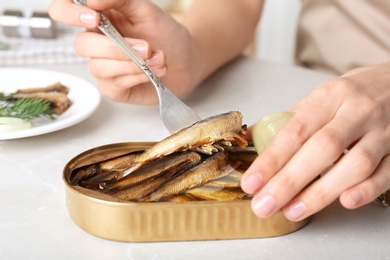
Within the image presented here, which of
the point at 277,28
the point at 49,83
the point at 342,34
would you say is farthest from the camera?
the point at 277,28

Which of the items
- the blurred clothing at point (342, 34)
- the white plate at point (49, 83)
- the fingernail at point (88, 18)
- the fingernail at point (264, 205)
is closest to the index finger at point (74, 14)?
the fingernail at point (88, 18)

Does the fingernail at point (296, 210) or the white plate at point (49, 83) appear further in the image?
the white plate at point (49, 83)

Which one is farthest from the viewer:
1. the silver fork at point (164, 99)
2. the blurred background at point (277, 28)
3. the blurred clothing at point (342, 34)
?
→ the blurred background at point (277, 28)

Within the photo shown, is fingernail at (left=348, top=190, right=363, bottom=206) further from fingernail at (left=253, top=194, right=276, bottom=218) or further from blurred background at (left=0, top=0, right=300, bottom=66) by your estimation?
blurred background at (left=0, top=0, right=300, bottom=66)

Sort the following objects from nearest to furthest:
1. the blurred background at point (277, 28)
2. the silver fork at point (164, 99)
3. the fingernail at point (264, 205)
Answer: the fingernail at point (264, 205) → the silver fork at point (164, 99) → the blurred background at point (277, 28)

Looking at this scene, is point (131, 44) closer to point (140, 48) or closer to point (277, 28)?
point (140, 48)

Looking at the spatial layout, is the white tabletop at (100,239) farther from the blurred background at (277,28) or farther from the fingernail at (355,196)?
the blurred background at (277,28)

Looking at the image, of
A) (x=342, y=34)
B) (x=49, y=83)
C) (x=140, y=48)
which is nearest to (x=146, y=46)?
(x=140, y=48)

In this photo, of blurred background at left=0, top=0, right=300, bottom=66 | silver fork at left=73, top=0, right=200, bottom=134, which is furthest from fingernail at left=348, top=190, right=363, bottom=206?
blurred background at left=0, top=0, right=300, bottom=66
